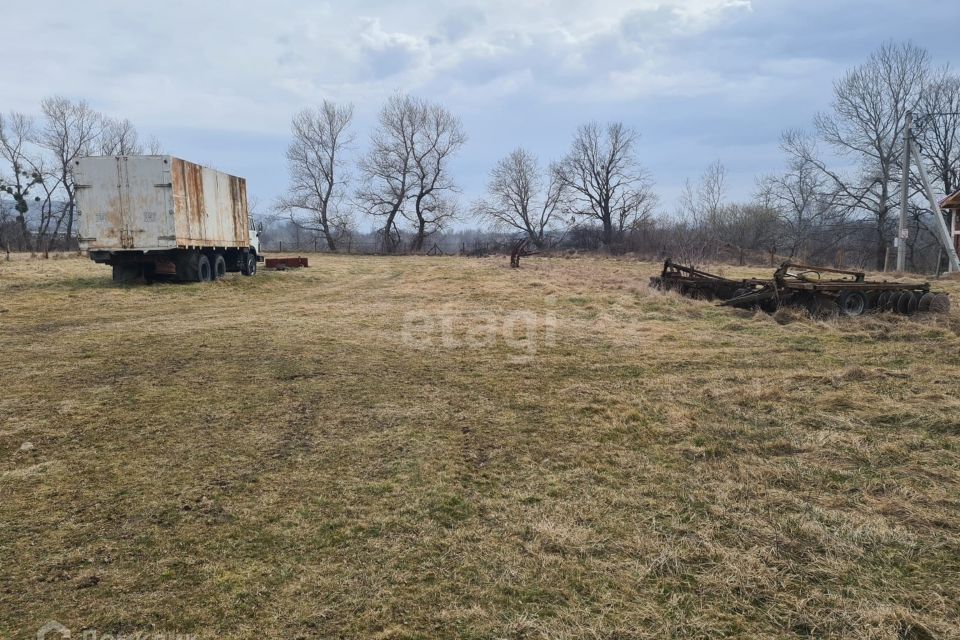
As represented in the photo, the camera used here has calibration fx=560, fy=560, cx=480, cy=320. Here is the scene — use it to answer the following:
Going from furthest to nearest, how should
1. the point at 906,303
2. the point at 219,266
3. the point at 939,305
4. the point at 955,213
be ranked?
1. the point at 955,213
2. the point at 219,266
3. the point at 906,303
4. the point at 939,305

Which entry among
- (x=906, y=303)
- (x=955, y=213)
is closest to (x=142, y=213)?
(x=906, y=303)

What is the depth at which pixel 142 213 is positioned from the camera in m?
13.6

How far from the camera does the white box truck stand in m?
13.5

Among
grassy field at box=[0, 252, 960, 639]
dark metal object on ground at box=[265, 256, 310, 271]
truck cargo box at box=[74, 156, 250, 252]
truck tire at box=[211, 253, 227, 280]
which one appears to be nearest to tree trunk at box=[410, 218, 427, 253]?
dark metal object on ground at box=[265, 256, 310, 271]

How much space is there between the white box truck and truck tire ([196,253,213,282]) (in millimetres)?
95

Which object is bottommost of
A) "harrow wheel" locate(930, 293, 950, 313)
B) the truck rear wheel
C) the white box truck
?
"harrow wheel" locate(930, 293, 950, 313)

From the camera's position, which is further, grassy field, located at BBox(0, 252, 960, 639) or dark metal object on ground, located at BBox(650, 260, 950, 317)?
dark metal object on ground, located at BBox(650, 260, 950, 317)

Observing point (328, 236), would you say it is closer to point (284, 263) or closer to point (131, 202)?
point (284, 263)

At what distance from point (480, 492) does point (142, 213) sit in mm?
13603

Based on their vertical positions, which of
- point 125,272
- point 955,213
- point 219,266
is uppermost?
point 955,213

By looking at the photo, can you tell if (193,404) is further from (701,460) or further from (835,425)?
(835,425)

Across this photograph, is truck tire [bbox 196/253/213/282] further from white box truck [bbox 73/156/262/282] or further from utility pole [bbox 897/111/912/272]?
utility pole [bbox 897/111/912/272]

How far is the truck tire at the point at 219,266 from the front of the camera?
54.6 feet

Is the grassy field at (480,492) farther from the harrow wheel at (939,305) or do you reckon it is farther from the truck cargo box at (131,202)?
the truck cargo box at (131,202)
